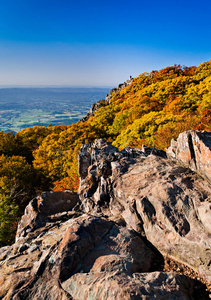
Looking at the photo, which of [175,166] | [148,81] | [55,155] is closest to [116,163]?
[175,166]

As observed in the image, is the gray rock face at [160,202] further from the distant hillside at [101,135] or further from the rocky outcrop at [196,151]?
the distant hillside at [101,135]

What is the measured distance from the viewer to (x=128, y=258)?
5492 millimetres

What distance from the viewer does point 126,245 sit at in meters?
5.98

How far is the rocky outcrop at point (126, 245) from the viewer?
4.61 meters

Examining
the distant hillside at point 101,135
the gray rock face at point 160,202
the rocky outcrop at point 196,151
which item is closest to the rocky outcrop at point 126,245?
the gray rock face at point 160,202

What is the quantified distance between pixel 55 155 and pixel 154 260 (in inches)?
917

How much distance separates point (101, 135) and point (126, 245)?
87.8ft

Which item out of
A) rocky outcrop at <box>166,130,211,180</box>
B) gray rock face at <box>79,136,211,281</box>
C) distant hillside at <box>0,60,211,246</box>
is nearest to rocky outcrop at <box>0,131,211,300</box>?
gray rock face at <box>79,136,211,281</box>

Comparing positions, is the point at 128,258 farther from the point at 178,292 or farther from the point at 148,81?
the point at 148,81

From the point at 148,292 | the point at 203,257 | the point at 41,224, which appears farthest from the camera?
the point at 41,224

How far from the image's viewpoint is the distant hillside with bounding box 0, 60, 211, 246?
1884 cm

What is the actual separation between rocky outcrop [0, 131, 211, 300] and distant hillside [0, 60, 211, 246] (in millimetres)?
8814

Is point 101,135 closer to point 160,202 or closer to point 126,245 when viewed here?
point 160,202

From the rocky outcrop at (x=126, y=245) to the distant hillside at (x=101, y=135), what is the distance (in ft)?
28.9
